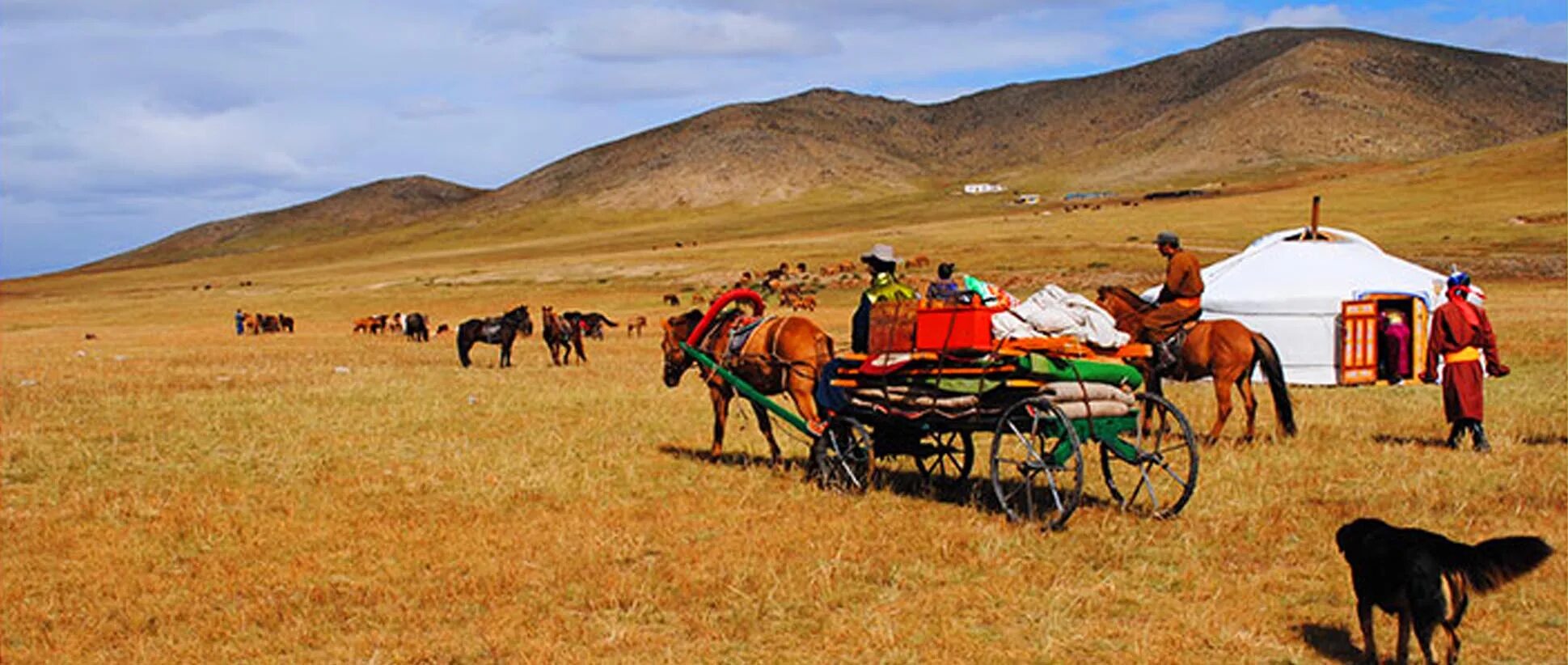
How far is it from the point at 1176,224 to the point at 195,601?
79.0 meters

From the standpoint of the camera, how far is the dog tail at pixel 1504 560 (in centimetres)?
629

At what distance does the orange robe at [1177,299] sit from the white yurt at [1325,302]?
909cm

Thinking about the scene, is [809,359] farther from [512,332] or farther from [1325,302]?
[512,332]

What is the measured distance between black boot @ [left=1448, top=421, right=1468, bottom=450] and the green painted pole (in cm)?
712

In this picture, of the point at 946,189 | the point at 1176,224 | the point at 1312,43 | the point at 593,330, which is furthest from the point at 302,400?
the point at 1312,43

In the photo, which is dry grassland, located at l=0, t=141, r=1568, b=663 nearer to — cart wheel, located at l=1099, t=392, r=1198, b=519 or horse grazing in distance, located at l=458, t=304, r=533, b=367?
cart wheel, located at l=1099, t=392, r=1198, b=519

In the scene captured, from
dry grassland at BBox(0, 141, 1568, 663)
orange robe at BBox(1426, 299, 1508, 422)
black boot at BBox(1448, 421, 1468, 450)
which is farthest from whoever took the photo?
black boot at BBox(1448, 421, 1468, 450)

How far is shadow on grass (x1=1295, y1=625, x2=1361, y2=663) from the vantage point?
281 inches

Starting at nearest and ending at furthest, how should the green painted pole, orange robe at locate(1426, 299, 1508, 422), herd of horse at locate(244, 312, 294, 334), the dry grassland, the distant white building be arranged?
the dry grassland → the green painted pole → orange robe at locate(1426, 299, 1508, 422) → herd of horse at locate(244, 312, 294, 334) → the distant white building

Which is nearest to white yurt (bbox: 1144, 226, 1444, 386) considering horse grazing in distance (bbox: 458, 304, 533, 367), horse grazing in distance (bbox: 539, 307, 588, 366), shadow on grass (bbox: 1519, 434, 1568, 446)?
shadow on grass (bbox: 1519, 434, 1568, 446)

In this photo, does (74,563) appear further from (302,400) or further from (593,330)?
(593,330)

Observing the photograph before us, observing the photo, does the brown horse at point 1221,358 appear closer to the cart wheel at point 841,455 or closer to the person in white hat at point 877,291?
the person in white hat at point 877,291

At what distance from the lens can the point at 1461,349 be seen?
13883 mm

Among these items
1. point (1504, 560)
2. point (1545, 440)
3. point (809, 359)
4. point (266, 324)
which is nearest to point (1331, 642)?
point (1504, 560)
